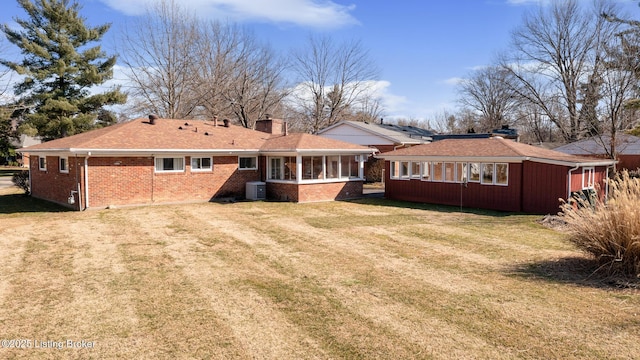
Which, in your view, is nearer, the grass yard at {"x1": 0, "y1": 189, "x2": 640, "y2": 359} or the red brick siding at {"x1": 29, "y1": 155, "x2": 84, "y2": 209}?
the grass yard at {"x1": 0, "y1": 189, "x2": 640, "y2": 359}

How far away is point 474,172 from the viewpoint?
58.6ft

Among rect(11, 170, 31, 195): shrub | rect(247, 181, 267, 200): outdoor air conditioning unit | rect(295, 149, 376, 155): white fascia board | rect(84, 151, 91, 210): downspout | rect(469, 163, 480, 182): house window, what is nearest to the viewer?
rect(84, 151, 91, 210): downspout

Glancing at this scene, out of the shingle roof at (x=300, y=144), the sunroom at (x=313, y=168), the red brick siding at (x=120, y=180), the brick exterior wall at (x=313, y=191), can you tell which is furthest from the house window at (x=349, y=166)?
Result: the red brick siding at (x=120, y=180)

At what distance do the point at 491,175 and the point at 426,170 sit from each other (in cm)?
→ 302

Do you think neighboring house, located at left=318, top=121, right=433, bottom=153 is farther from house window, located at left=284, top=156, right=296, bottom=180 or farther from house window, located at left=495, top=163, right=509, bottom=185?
house window, located at left=495, top=163, right=509, bottom=185

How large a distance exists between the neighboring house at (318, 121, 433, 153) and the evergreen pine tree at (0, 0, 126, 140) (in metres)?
16.7

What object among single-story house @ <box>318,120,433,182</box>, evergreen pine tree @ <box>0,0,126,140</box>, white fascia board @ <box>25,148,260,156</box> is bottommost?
white fascia board @ <box>25,148,260,156</box>

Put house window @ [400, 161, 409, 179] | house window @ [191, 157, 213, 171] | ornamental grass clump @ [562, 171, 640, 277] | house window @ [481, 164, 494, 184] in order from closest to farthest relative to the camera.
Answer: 1. ornamental grass clump @ [562, 171, 640, 277]
2. house window @ [481, 164, 494, 184]
3. house window @ [191, 157, 213, 171]
4. house window @ [400, 161, 409, 179]

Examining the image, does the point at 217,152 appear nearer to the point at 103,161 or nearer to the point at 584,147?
the point at 103,161

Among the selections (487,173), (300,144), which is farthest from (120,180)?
(487,173)

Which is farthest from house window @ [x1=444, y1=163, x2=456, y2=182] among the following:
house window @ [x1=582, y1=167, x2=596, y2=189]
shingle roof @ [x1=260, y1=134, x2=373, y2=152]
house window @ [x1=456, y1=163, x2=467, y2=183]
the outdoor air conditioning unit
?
the outdoor air conditioning unit

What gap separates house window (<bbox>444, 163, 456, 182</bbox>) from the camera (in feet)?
60.6

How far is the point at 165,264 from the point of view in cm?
848

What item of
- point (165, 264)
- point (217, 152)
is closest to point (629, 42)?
point (217, 152)
